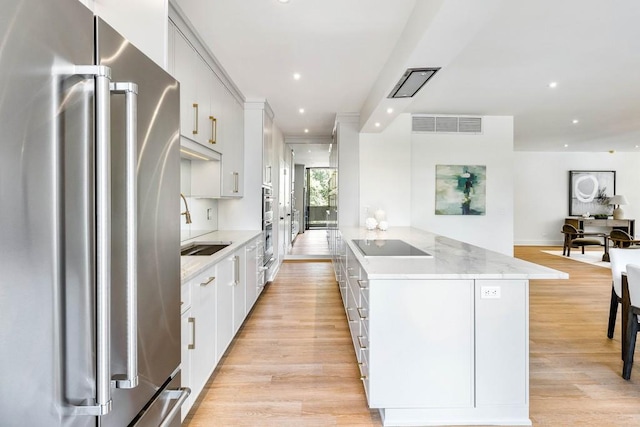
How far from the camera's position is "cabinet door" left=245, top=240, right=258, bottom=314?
10.4 ft

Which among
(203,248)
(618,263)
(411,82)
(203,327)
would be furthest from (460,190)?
(203,327)

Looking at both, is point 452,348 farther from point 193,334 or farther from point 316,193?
point 316,193

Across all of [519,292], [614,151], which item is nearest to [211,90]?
[519,292]

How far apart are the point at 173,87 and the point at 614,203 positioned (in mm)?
10441

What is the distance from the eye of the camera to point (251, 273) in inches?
132

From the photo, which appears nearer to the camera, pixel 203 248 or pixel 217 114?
pixel 203 248

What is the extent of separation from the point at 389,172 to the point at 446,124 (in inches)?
49.3

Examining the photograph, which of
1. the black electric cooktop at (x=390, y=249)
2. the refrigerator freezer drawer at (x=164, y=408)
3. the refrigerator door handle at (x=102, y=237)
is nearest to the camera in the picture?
the refrigerator door handle at (x=102, y=237)

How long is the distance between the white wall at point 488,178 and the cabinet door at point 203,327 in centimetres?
364

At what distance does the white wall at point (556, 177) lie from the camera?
28.3 feet


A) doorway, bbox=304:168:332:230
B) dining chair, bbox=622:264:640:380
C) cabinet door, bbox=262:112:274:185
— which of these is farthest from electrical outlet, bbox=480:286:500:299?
doorway, bbox=304:168:332:230

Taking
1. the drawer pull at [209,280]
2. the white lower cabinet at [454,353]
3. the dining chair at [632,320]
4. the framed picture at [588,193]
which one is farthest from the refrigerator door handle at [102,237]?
the framed picture at [588,193]

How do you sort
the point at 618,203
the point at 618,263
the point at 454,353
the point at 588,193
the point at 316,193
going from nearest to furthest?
1. the point at 454,353
2. the point at 618,263
3. the point at 618,203
4. the point at 588,193
5. the point at 316,193

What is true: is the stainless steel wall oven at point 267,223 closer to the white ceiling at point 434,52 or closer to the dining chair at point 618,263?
the white ceiling at point 434,52
